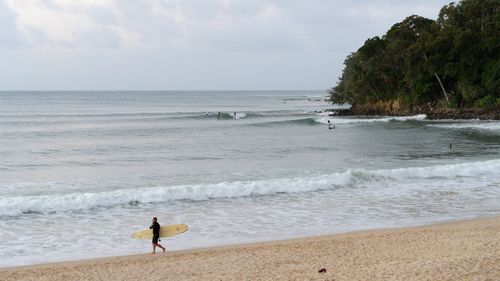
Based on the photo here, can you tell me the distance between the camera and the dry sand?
9820 mm

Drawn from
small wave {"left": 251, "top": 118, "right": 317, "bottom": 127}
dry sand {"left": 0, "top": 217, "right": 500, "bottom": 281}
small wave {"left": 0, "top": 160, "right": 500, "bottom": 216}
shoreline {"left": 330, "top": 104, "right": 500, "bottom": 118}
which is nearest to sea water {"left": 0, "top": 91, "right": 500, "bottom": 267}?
small wave {"left": 0, "top": 160, "right": 500, "bottom": 216}

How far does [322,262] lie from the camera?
35.8 ft

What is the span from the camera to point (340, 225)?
15.2 meters

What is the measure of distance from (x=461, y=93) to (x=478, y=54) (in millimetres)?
4426

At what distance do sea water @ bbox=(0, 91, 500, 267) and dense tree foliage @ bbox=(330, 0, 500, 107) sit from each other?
15.8 metres

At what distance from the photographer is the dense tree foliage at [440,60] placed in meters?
53.3

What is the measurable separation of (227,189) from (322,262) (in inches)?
376

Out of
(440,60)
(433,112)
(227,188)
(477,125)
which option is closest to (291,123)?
(433,112)

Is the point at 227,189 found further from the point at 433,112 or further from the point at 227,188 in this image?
the point at 433,112

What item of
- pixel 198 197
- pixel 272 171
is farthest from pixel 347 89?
pixel 198 197

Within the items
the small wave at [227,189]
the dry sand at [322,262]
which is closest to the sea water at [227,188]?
the small wave at [227,189]

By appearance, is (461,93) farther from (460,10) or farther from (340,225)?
(340,225)

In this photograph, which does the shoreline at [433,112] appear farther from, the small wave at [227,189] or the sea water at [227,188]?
the small wave at [227,189]

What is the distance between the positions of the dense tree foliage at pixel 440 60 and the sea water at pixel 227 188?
52.0ft
